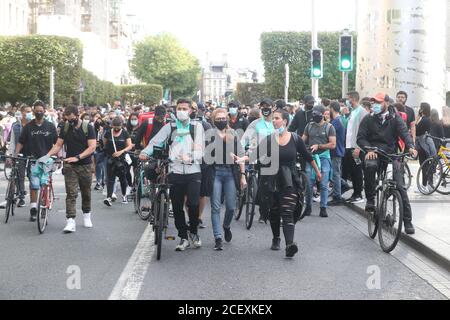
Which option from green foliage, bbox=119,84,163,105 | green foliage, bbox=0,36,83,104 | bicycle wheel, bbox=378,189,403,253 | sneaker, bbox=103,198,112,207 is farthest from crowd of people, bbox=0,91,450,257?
green foliage, bbox=119,84,163,105

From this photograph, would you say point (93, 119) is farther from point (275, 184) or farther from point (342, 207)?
point (275, 184)

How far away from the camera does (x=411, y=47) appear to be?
19.5 metres

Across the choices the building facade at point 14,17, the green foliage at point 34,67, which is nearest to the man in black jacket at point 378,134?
the green foliage at point 34,67

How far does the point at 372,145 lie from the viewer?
933cm

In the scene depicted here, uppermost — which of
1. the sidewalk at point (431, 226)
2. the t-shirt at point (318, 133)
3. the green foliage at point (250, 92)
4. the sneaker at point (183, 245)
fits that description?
the green foliage at point (250, 92)

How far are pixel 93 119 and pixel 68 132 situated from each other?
827cm

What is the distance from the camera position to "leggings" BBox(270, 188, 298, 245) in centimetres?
805

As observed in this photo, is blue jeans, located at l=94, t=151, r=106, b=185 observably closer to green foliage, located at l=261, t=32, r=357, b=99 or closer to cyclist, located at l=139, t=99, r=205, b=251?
cyclist, located at l=139, t=99, r=205, b=251

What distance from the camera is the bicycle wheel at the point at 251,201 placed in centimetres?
1023

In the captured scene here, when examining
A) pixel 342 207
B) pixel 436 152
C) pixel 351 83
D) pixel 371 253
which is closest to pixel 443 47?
pixel 436 152

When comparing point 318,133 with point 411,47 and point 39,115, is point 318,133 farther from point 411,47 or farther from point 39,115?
point 411,47

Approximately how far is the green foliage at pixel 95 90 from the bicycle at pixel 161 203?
38000 mm

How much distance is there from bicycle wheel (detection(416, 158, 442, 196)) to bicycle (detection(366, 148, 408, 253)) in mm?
Answer: 4578

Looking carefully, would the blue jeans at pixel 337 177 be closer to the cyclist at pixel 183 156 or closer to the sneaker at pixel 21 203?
the cyclist at pixel 183 156
